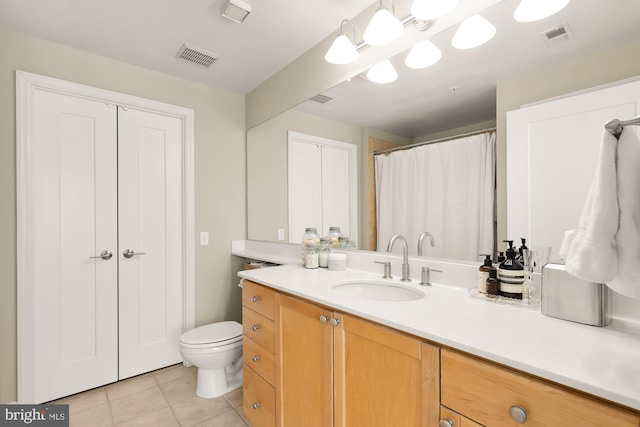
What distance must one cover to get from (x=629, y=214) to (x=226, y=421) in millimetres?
2056

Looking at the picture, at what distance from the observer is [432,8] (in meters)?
1.24

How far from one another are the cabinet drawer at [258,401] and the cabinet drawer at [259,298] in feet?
1.16

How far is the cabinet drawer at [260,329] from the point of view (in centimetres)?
145

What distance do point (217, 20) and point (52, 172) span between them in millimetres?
1460

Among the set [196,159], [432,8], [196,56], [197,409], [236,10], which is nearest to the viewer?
[432,8]

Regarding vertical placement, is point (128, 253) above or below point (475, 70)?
below

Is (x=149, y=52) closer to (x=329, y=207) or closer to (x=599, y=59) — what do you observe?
(x=329, y=207)

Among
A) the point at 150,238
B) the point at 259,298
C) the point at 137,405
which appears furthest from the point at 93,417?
the point at 259,298

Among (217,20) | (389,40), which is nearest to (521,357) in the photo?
(389,40)

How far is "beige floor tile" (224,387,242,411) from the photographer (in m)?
1.87

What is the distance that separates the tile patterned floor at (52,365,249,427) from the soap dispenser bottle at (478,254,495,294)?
59.5 inches

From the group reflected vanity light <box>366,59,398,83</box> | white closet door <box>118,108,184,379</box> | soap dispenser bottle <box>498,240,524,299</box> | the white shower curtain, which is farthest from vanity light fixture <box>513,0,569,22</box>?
white closet door <box>118,108,184,379</box>

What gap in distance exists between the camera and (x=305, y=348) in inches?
48.9

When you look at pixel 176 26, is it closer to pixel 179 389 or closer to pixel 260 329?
pixel 260 329
